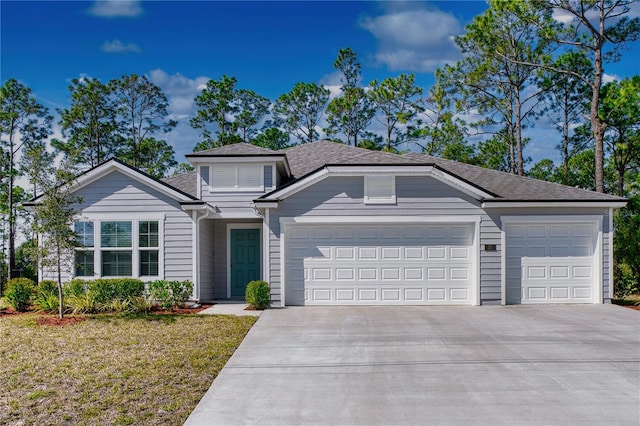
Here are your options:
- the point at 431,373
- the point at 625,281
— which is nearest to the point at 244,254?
the point at 431,373

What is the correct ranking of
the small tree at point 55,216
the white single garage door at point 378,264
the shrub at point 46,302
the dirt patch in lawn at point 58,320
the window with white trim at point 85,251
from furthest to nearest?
the window with white trim at point 85,251 < the white single garage door at point 378,264 < the shrub at point 46,302 < the small tree at point 55,216 < the dirt patch in lawn at point 58,320

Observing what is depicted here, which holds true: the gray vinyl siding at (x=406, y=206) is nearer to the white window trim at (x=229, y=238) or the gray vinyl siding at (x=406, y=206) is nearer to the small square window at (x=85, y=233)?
the white window trim at (x=229, y=238)

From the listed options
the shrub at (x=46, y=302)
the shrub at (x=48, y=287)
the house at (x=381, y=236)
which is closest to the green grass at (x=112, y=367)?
the shrub at (x=46, y=302)

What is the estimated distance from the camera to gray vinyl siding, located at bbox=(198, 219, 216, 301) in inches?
526

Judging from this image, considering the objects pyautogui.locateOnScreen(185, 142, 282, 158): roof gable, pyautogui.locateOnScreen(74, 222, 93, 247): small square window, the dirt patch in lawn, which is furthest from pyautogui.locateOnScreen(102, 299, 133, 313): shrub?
pyautogui.locateOnScreen(185, 142, 282, 158): roof gable

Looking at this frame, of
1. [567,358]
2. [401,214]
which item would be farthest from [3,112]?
[567,358]

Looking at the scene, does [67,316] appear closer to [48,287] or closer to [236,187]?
[48,287]

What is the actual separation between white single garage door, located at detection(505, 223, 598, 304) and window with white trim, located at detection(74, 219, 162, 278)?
9415 mm

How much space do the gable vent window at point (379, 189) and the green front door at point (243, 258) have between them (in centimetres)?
380

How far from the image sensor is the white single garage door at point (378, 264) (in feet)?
41.4

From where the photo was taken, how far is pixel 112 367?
681cm

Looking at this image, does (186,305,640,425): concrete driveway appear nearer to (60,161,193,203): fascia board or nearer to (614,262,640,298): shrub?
(60,161,193,203): fascia board

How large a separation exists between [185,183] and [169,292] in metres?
4.21

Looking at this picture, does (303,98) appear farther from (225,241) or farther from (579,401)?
(579,401)
